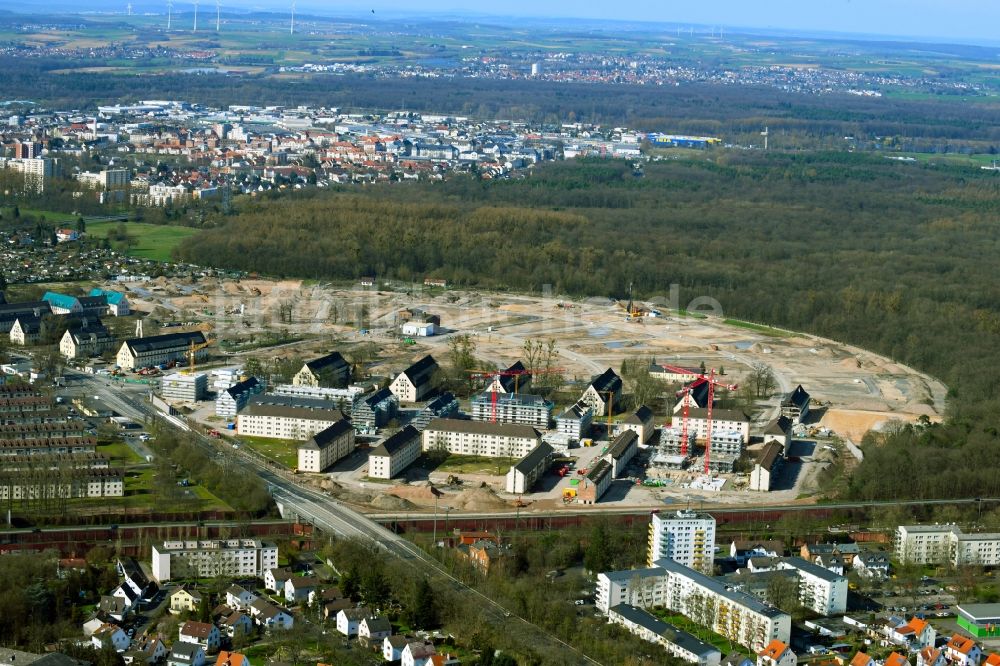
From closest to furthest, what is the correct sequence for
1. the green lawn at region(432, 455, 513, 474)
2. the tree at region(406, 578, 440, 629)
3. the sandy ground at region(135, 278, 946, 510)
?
the tree at region(406, 578, 440, 629)
the green lawn at region(432, 455, 513, 474)
the sandy ground at region(135, 278, 946, 510)

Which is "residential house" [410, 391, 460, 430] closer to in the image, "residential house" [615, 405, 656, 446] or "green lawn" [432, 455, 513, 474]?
"green lawn" [432, 455, 513, 474]

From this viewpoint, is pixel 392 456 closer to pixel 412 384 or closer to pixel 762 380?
pixel 412 384

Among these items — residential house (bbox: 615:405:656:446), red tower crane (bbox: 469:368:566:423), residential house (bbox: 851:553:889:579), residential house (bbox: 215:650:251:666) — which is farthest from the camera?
red tower crane (bbox: 469:368:566:423)

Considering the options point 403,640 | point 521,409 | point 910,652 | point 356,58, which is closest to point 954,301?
point 521,409

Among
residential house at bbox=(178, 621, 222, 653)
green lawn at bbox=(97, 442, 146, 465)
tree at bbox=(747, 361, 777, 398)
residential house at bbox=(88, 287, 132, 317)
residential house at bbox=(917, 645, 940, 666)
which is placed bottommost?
residential house at bbox=(88, 287, 132, 317)

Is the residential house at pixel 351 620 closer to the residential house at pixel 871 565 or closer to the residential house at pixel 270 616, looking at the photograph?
the residential house at pixel 270 616

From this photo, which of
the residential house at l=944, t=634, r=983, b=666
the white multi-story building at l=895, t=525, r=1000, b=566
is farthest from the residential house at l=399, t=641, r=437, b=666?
the white multi-story building at l=895, t=525, r=1000, b=566

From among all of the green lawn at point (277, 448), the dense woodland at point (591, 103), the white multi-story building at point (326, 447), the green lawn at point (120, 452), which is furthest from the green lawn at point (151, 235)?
the dense woodland at point (591, 103)

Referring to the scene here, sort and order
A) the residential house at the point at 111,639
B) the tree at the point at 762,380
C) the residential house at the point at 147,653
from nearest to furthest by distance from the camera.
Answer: the residential house at the point at 147,653 < the residential house at the point at 111,639 < the tree at the point at 762,380
